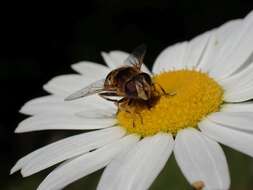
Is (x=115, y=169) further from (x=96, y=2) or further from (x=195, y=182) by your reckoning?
(x=96, y=2)

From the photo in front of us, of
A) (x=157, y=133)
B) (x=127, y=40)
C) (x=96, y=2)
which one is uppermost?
(x=96, y=2)

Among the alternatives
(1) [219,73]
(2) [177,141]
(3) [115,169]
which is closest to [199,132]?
(2) [177,141]

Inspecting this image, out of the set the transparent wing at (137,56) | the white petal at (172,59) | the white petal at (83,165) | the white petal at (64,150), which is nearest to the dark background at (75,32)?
the white petal at (172,59)

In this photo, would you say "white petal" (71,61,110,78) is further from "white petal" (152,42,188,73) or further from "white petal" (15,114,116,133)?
"white petal" (15,114,116,133)

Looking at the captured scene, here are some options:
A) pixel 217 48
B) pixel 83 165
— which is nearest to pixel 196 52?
pixel 217 48

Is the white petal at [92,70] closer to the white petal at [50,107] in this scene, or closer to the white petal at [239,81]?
the white petal at [50,107]

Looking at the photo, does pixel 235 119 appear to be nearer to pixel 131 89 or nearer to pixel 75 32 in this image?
pixel 131 89

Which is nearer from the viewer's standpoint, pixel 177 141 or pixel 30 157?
pixel 177 141
